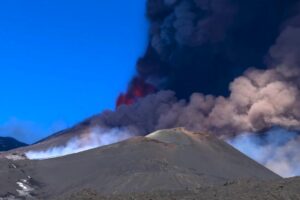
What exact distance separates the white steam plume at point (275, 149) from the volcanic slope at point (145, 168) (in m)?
11.7

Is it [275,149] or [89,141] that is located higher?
[89,141]

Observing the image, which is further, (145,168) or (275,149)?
(275,149)

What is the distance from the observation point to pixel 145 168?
52969 mm

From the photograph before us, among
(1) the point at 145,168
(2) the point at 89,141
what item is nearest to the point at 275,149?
(2) the point at 89,141

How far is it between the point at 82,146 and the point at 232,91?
1942cm

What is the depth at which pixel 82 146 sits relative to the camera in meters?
86.8

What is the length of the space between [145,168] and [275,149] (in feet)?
88.8

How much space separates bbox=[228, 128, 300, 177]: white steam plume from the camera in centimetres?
7381

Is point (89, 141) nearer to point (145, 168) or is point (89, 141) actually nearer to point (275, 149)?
point (275, 149)

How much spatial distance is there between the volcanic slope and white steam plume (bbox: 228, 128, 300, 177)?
38.5 ft

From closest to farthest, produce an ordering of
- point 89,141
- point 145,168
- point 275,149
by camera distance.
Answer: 1. point 145,168
2. point 275,149
3. point 89,141

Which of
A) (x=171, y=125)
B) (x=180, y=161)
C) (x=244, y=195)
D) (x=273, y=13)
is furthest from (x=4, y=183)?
(x=273, y=13)

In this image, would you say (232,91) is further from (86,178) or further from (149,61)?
(86,178)

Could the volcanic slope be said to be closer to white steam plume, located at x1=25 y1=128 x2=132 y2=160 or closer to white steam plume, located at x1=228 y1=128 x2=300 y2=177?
white steam plume, located at x1=228 y1=128 x2=300 y2=177
